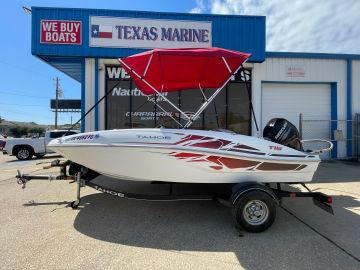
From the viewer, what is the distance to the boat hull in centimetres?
439

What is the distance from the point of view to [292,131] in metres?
5.11

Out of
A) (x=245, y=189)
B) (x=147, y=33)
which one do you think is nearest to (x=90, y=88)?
(x=147, y=33)

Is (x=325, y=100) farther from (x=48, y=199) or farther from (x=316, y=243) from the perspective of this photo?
(x=48, y=199)

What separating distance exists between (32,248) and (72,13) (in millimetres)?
8793

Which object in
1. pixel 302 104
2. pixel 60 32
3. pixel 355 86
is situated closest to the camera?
pixel 60 32

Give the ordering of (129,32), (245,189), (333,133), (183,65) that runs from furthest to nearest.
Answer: (333,133) → (129,32) → (183,65) → (245,189)

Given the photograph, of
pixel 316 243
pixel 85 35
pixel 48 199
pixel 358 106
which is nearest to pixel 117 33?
pixel 85 35

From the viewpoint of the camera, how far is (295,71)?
12023 mm

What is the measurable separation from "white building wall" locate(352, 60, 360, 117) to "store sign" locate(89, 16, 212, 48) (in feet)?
20.5

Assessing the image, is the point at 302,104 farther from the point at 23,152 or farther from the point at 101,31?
the point at 23,152

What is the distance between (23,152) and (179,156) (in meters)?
14.4

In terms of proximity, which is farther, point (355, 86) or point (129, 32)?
point (355, 86)

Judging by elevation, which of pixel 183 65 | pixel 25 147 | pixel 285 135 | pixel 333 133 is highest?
pixel 183 65

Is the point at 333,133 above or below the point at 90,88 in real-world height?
below
